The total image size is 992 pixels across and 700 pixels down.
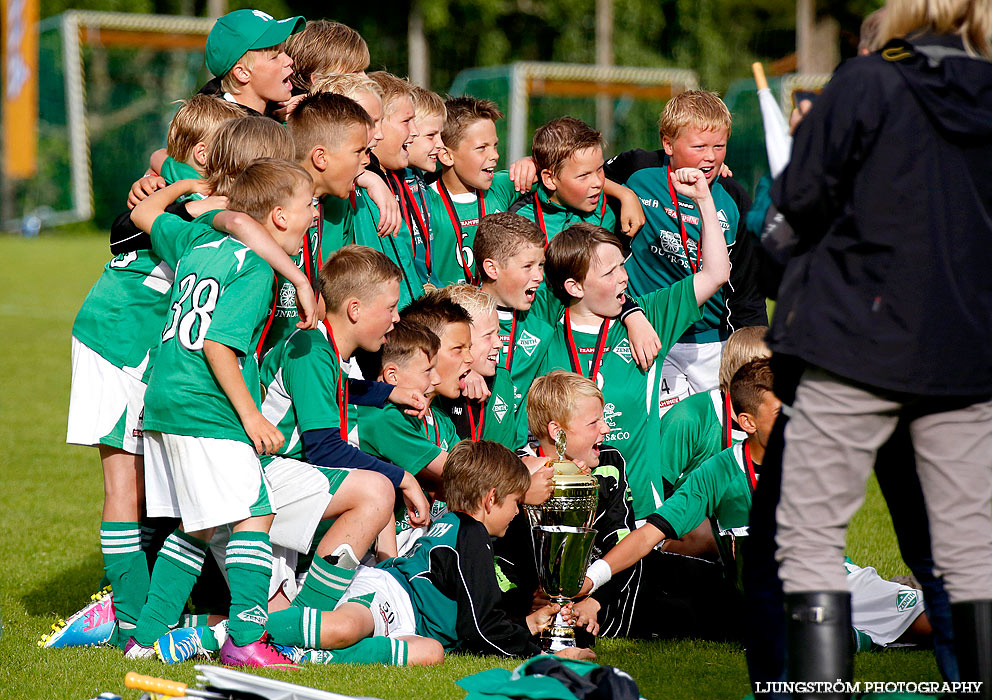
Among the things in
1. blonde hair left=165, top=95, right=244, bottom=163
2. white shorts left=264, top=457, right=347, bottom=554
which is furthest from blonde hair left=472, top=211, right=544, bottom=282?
white shorts left=264, top=457, right=347, bottom=554

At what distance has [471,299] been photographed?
474 centimetres

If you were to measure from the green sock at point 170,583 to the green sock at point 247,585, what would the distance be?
27cm

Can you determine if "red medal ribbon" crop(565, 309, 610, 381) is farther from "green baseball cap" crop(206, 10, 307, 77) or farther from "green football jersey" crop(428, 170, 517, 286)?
"green baseball cap" crop(206, 10, 307, 77)

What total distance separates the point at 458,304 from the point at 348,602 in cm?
141

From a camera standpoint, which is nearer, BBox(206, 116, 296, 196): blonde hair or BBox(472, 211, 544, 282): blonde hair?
BBox(206, 116, 296, 196): blonde hair

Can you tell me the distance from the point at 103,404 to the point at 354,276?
108cm

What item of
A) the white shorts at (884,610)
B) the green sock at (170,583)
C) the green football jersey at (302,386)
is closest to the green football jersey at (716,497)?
the white shorts at (884,610)

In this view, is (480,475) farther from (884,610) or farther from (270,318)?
(884,610)

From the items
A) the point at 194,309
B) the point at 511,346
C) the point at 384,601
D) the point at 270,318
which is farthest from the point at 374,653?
the point at 511,346

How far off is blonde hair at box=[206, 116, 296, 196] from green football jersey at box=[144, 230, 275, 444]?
38cm

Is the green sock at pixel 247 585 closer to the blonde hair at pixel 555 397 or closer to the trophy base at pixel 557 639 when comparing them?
the trophy base at pixel 557 639

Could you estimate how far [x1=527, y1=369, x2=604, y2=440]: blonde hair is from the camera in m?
4.38

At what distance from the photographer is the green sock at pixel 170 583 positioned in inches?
151

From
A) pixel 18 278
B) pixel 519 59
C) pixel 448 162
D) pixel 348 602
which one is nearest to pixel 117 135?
pixel 18 278
